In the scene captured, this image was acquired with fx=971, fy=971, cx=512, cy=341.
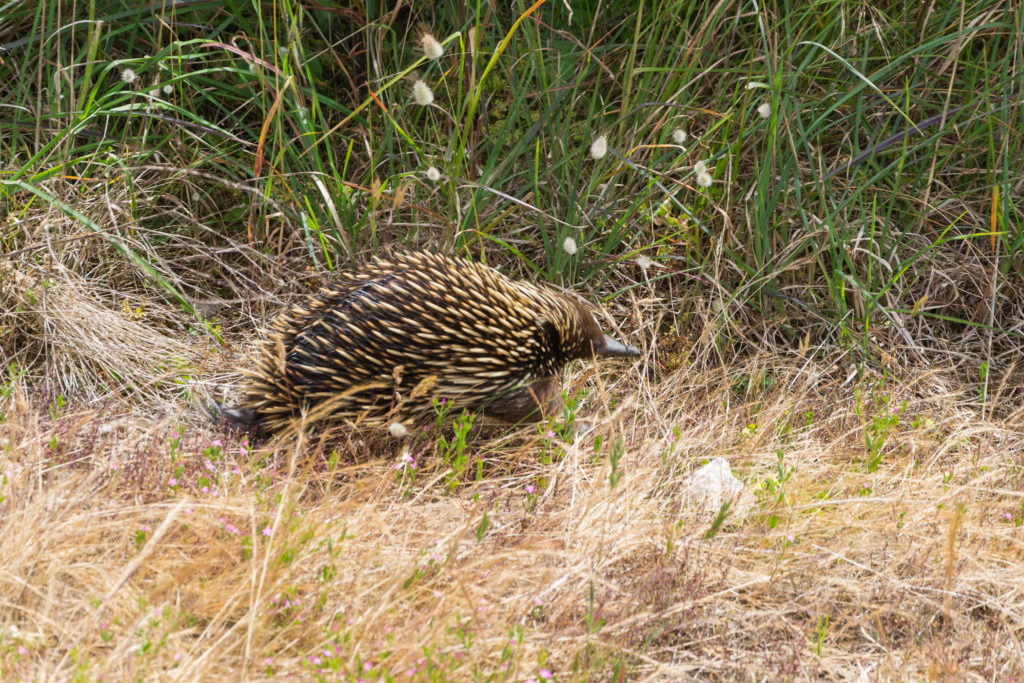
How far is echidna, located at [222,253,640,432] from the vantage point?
279cm

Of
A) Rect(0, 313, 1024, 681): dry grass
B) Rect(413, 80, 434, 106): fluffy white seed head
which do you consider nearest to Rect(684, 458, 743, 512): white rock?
Rect(0, 313, 1024, 681): dry grass

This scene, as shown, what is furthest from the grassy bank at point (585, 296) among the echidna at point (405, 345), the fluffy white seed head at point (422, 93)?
the echidna at point (405, 345)

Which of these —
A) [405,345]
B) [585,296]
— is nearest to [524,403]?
[405,345]

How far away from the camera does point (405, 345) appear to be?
9.27 ft

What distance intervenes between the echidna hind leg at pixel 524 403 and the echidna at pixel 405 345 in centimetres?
1

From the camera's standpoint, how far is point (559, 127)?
361 centimetres

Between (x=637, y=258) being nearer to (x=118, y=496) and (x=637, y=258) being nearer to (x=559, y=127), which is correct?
(x=559, y=127)

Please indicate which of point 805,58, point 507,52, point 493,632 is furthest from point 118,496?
point 805,58

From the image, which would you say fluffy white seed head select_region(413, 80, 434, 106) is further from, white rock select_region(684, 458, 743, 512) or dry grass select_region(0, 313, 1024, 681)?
white rock select_region(684, 458, 743, 512)

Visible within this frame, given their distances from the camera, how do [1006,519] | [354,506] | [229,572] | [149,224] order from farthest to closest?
[149,224] → [1006,519] → [354,506] → [229,572]

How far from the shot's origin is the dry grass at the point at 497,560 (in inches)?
71.9

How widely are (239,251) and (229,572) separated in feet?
6.51

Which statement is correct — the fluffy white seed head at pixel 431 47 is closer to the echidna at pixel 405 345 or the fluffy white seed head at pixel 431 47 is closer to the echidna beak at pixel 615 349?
the echidna at pixel 405 345

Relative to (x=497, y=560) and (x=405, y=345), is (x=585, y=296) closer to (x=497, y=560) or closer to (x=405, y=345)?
(x=405, y=345)
